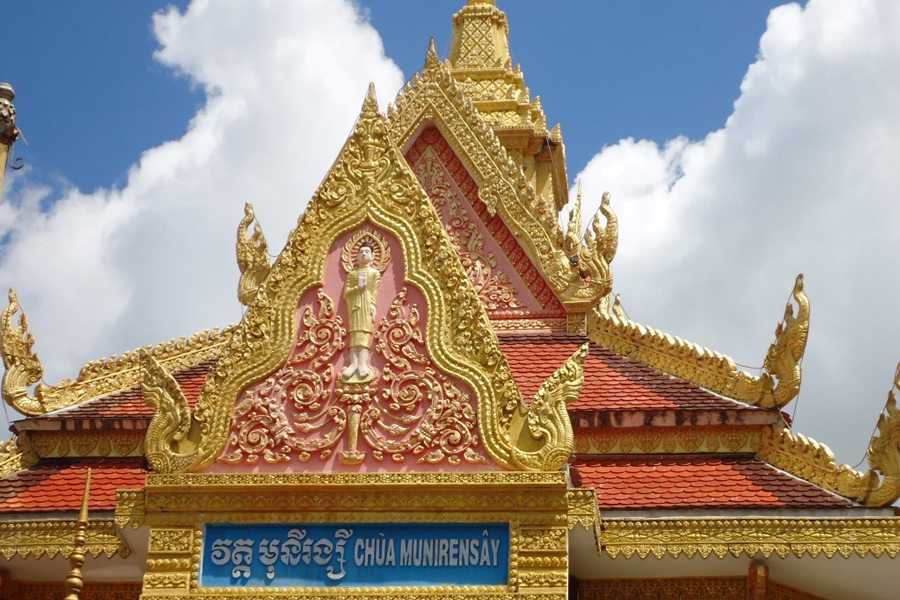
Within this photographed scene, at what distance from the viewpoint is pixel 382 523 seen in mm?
10727

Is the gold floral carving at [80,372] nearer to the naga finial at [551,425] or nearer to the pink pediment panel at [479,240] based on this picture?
the pink pediment panel at [479,240]

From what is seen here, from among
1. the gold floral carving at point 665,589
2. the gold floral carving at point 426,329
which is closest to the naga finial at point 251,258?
the gold floral carving at point 426,329

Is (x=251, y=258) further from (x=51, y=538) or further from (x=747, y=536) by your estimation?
(x=747, y=536)

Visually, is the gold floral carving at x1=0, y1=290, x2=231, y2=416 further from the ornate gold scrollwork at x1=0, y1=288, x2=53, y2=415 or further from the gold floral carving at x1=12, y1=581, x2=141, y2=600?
the gold floral carving at x1=12, y1=581, x2=141, y2=600

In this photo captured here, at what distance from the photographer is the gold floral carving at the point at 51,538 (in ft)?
39.3

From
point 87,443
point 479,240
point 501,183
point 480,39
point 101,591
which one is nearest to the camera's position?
point 101,591

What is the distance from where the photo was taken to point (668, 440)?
44.2 ft

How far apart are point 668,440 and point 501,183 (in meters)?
3.89

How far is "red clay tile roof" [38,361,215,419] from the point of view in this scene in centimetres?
1402

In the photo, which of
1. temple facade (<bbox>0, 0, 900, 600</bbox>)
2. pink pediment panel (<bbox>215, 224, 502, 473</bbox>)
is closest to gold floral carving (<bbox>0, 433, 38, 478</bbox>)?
temple facade (<bbox>0, 0, 900, 600</bbox>)

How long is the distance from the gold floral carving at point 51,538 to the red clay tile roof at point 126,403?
1.88m

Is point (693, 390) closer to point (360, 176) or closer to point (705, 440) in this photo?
point (705, 440)

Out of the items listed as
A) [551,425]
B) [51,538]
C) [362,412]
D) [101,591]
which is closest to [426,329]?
[362,412]

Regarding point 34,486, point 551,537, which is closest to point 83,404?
point 34,486
